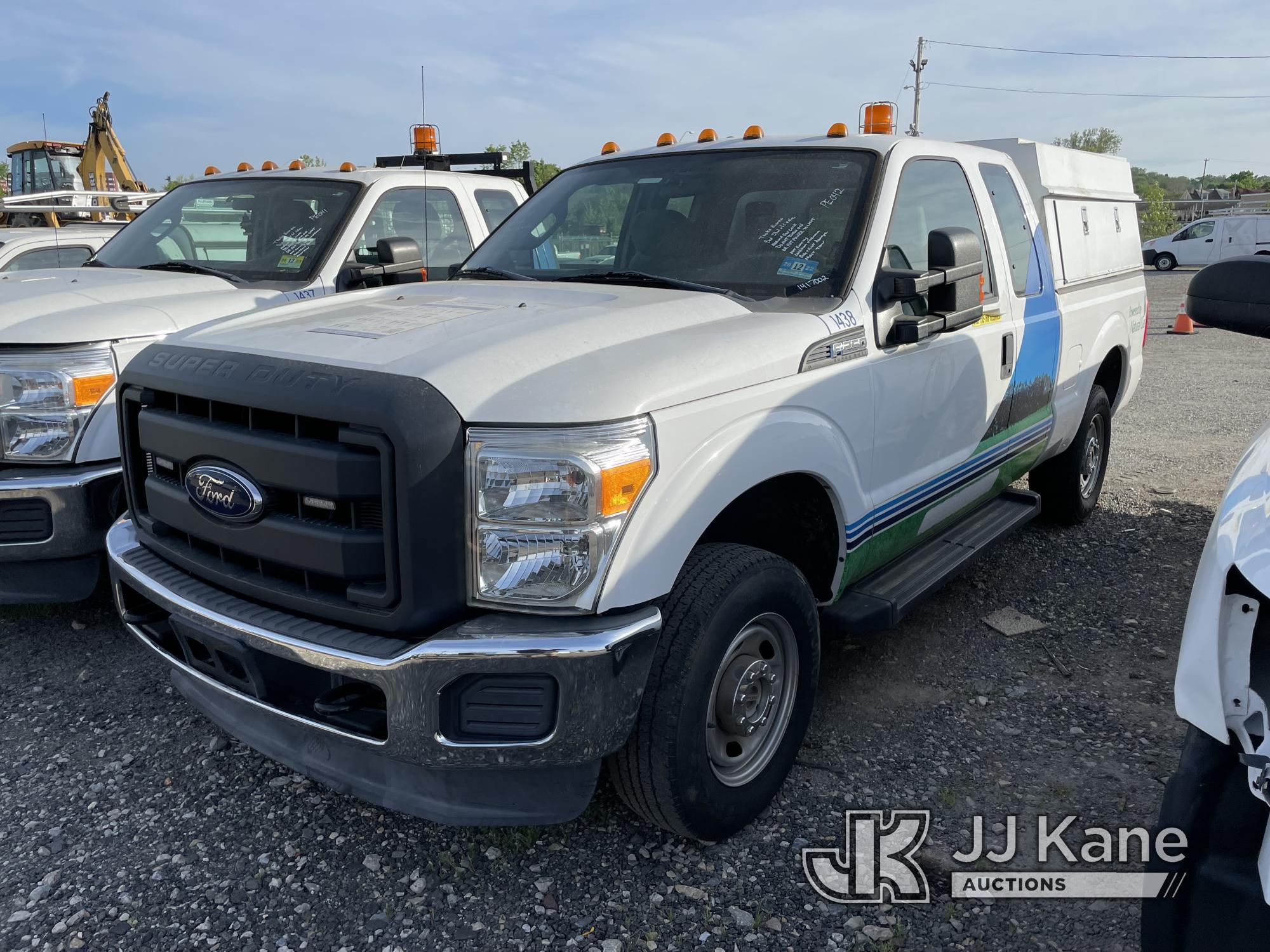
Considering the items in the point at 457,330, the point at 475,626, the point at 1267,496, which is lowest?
the point at 475,626

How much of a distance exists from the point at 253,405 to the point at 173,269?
10.5 ft

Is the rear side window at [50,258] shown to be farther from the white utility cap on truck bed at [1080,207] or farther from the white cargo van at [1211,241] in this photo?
the white cargo van at [1211,241]

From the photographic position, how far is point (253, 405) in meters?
2.39

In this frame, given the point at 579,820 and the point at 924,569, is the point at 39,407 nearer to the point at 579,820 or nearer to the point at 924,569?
the point at 579,820

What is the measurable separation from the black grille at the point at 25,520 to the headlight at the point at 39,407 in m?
0.17

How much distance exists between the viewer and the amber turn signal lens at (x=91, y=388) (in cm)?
368

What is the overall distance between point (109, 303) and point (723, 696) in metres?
3.13

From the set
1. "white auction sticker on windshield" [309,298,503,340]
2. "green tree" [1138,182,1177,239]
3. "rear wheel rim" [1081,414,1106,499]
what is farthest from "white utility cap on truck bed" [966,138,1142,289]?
"green tree" [1138,182,1177,239]

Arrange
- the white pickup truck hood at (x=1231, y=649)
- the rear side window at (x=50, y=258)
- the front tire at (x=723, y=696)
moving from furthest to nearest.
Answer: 1. the rear side window at (x=50, y=258)
2. the front tire at (x=723, y=696)
3. the white pickup truck hood at (x=1231, y=649)

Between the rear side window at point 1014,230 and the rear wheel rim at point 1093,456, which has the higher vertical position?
the rear side window at point 1014,230

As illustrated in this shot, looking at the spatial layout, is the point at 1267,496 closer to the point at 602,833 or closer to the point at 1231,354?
the point at 602,833

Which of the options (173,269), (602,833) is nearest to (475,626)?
(602,833)

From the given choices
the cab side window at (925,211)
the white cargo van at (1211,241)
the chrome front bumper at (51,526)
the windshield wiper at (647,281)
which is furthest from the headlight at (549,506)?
the white cargo van at (1211,241)

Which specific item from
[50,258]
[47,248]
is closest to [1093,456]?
[47,248]
